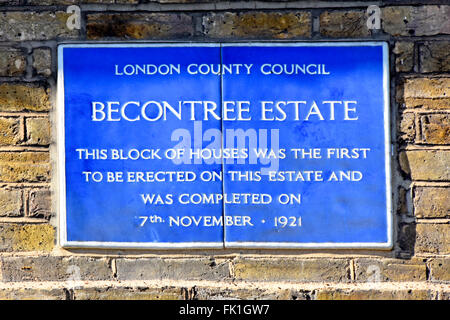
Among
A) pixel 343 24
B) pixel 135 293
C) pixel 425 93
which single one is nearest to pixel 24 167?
pixel 135 293

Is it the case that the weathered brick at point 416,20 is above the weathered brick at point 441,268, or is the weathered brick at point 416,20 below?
above

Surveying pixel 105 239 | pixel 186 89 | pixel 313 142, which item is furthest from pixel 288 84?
pixel 105 239

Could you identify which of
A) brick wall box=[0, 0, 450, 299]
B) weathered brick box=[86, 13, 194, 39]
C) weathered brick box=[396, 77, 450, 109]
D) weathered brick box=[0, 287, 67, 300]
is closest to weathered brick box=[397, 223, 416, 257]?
brick wall box=[0, 0, 450, 299]

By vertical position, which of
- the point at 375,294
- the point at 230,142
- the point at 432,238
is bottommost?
the point at 375,294

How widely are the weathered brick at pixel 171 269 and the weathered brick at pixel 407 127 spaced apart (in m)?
0.94

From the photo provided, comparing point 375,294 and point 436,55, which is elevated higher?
point 436,55

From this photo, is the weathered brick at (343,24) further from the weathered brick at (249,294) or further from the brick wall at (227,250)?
the weathered brick at (249,294)

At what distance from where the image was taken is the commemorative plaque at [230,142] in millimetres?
2250

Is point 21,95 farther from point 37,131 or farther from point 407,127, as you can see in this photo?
point 407,127

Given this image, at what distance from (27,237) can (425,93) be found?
6.03ft

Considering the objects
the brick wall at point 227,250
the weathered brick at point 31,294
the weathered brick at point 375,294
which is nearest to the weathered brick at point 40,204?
the brick wall at point 227,250

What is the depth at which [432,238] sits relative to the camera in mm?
2268

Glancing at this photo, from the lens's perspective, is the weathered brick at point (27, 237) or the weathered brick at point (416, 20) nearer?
the weathered brick at point (416, 20)

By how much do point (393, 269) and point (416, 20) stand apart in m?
1.07
